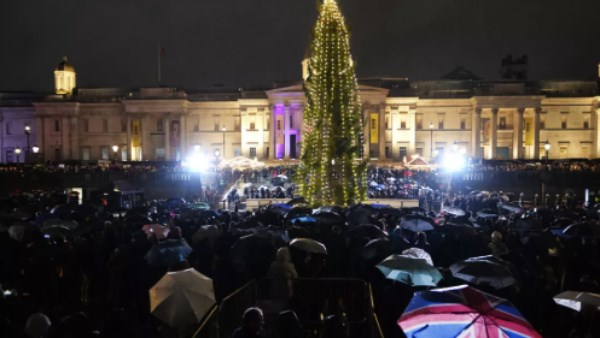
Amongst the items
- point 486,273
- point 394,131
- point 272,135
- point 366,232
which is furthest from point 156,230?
point 394,131

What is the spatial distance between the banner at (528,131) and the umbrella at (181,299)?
238ft

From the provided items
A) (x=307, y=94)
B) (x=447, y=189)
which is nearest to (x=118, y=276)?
(x=307, y=94)

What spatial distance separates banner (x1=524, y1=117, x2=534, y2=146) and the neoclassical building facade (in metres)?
0.12

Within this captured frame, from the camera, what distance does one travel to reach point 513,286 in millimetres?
9477

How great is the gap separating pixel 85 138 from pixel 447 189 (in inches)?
2253

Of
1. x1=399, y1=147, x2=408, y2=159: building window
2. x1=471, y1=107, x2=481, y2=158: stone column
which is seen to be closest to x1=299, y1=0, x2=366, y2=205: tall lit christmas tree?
x1=399, y1=147, x2=408, y2=159: building window

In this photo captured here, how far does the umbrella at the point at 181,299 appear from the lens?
827 centimetres

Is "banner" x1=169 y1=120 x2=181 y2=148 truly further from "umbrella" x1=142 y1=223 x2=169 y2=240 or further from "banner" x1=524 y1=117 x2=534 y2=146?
"umbrella" x1=142 y1=223 x2=169 y2=240

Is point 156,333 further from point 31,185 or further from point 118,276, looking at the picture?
point 31,185

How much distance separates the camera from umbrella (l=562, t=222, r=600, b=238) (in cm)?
1379

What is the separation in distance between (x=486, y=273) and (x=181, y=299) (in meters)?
4.53

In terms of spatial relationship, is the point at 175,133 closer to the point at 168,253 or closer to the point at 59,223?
the point at 59,223

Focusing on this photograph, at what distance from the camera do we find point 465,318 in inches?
248

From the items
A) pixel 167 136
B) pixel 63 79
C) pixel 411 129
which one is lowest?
pixel 167 136
